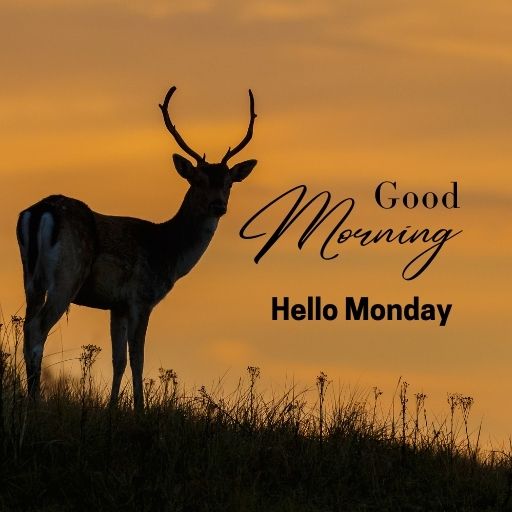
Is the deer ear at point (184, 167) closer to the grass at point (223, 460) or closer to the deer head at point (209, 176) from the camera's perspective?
the deer head at point (209, 176)

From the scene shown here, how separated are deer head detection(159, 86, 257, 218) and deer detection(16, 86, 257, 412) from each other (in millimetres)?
11

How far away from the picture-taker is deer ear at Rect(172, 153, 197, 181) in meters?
14.3

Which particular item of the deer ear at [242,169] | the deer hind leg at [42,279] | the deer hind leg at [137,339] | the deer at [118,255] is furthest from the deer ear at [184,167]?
the deer hind leg at [42,279]

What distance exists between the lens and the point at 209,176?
14141 millimetres

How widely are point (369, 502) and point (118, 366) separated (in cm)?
487

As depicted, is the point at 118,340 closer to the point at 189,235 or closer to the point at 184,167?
the point at 189,235

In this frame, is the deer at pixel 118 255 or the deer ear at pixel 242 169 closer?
the deer at pixel 118 255

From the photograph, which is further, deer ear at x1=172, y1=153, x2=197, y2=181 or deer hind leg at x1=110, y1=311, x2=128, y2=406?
deer ear at x1=172, y1=153, x2=197, y2=181

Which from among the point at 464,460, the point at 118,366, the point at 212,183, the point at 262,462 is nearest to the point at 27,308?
the point at 118,366

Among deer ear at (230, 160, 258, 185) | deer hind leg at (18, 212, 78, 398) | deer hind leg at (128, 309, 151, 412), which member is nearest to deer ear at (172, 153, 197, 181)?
deer ear at (230, 160, 258, 185)

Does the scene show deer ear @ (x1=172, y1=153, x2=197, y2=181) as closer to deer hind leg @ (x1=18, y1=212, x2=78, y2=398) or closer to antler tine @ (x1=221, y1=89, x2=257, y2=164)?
antler tine @ (x1=221, y1=89, x2=257, y2=164)

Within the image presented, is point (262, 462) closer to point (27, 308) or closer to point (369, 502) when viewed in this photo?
point (369, 502)

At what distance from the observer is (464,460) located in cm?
1073

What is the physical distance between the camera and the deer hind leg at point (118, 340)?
13.7 m
